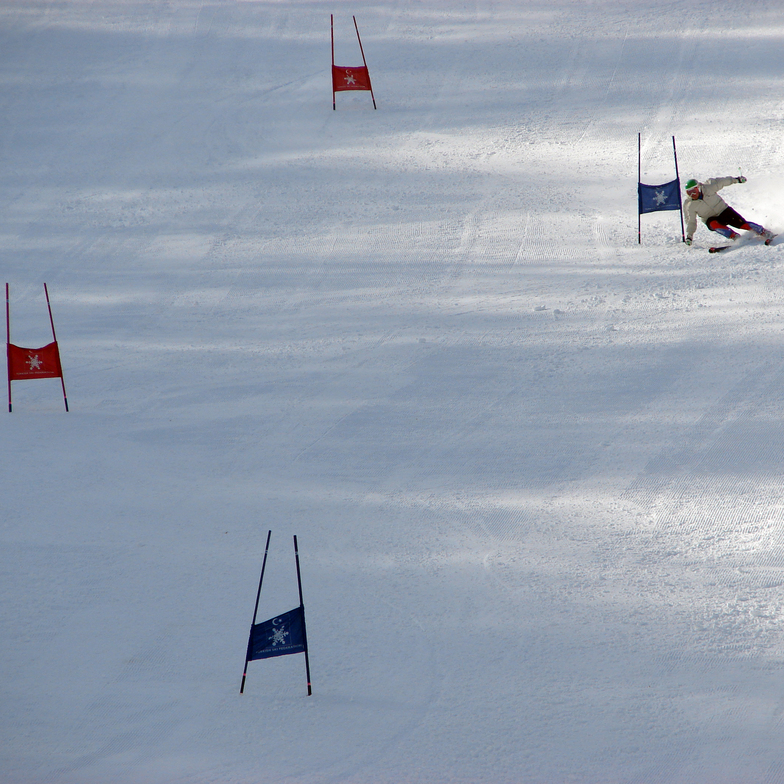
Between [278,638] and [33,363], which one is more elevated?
[33,363]

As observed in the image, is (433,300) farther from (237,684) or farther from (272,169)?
(237,684)

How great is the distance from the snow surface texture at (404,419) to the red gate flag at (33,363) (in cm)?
41

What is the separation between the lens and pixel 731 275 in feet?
28.9

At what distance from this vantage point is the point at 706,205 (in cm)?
921

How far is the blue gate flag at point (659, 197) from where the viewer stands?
9156 mm

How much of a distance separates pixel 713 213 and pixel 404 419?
4017mm

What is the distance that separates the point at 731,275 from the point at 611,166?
2.97 m

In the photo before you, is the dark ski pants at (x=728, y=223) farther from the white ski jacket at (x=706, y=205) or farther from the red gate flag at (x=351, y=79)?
the red gate flag at (x=351, y=79)

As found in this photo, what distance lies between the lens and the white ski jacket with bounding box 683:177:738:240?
29.8 feet

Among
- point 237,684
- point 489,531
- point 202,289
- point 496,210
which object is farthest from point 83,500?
point 496,210

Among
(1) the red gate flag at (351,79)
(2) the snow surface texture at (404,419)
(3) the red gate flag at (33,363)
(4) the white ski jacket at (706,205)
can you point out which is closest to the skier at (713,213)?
(4) the white ski jacket at (706,205)

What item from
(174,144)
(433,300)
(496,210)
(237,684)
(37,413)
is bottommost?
(237,684)

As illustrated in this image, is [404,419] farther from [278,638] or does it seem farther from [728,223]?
[728,223]

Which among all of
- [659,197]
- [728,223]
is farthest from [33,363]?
[728,223]
